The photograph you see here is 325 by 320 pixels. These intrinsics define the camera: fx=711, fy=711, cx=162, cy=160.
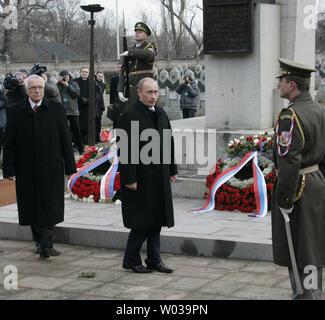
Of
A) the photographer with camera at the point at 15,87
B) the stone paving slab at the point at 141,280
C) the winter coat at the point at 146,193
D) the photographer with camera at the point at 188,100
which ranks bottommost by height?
the stone paving slab at the point at 141,280

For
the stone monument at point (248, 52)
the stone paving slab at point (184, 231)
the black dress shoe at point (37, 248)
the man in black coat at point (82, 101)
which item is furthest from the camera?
the man in black coat at point (82, 101)

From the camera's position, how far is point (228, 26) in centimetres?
927

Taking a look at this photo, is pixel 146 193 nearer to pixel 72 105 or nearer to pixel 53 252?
pixel 53 252

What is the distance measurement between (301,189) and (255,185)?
3272 millimetres

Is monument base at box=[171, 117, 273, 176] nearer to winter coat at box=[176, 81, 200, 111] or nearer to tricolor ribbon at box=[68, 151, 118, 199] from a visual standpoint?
tricolor ribbon at box=[68, 151, 118, 199]

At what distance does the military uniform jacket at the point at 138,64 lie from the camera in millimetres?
9898

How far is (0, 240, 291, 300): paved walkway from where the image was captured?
559cm

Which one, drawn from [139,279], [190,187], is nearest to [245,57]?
[190,187]

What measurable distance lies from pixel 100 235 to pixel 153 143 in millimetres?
1771

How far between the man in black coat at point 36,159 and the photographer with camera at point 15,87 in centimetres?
457

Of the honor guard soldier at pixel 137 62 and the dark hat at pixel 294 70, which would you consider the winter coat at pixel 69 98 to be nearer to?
the honor guard soldier at pixel 137 62

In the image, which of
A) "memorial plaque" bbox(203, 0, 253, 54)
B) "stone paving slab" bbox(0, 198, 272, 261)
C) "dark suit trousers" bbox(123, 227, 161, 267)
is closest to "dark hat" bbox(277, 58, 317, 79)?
"dark suit trousers" bbox(123, 227, 161, 267)

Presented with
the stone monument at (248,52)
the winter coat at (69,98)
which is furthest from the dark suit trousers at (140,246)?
the winter coat at (69,98)

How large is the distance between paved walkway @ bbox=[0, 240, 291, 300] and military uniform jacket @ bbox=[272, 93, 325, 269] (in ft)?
1.96
